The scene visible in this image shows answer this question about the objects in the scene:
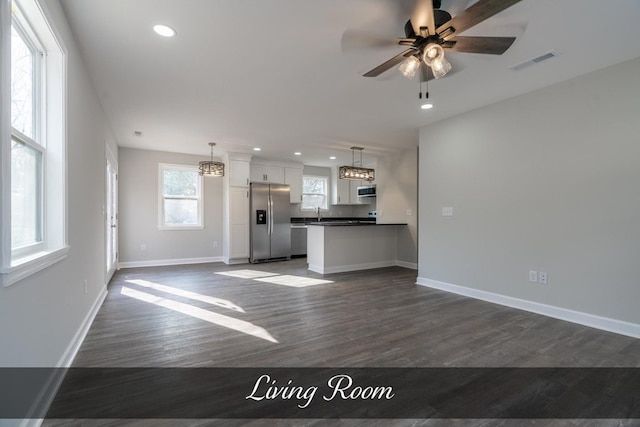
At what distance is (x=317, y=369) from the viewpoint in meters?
2.15

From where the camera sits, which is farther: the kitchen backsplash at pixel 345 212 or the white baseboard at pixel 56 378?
the kitchen backsplash at pixel 345 212

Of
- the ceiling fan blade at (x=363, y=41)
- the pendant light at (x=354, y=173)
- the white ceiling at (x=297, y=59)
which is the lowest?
the pendant light at (x=354, y=173)

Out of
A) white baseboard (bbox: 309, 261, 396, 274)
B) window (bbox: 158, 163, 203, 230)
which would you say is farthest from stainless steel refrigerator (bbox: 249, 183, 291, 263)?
white baseboard (bbox: 309, 261, 396, 274)

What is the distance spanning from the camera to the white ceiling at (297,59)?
208 cm

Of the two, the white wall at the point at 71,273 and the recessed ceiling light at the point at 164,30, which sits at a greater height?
the recessed ceiling light at the point at 164,30

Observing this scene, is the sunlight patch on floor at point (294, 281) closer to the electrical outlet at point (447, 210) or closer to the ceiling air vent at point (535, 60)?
the electrical outlet at point (447, 210)

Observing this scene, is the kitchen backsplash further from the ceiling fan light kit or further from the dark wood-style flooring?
the ceiling fan light kit

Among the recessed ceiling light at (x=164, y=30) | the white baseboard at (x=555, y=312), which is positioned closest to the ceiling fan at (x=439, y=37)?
the recessed ceiling light at (x=164, y=30)

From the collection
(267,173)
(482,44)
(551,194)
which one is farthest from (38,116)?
(267,173)

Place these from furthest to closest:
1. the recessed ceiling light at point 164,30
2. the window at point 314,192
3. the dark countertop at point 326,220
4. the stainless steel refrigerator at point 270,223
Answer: the window at point 314,192 → the dark countertop at point 326,220 → the stainless steel refrigerator at point 270,223 → the recessed ceiling light at point 164,30

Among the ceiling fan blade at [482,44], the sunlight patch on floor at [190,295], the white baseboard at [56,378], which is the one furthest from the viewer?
the sunlight patch on floor at [190,295]

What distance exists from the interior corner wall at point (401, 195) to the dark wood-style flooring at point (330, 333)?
6.76 feet

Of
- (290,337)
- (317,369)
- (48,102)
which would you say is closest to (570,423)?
(317,369)

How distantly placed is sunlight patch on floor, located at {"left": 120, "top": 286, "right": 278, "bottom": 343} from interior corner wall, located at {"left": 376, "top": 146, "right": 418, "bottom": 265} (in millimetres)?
4172
